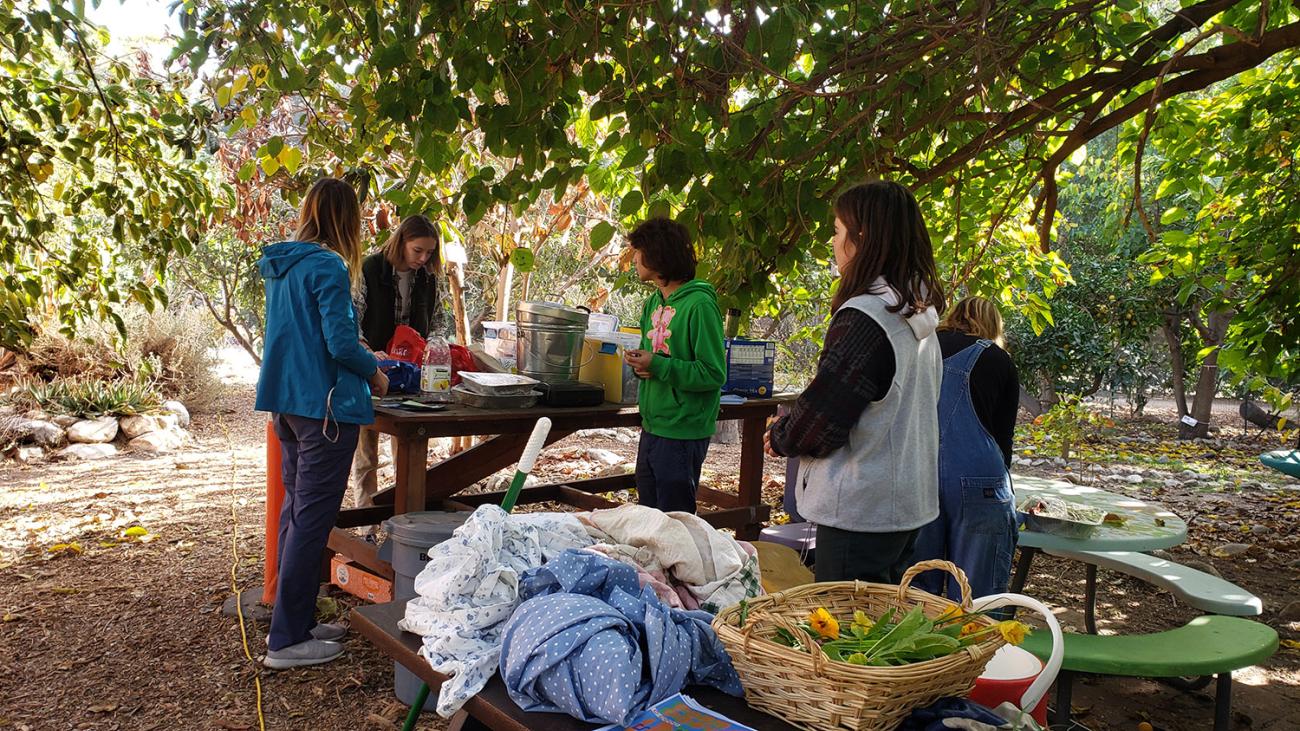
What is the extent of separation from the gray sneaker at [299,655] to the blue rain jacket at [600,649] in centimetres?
237

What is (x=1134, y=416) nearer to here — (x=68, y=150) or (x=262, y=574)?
(x=262, y=574)

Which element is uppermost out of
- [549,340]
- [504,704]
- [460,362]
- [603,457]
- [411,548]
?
[549,340]

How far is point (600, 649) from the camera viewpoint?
160cm

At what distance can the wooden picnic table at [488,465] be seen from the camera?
386 centimetres

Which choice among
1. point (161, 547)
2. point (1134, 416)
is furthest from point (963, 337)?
point (1134, 416)

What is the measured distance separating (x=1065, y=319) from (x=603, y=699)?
45.4 feet

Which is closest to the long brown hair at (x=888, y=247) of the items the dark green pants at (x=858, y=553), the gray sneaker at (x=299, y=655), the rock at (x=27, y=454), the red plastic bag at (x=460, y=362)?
the dark green pants at (x=858, y=553)

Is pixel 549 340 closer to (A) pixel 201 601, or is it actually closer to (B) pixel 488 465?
(B) pixel 488 465

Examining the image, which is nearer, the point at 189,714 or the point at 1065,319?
the point at 189,714

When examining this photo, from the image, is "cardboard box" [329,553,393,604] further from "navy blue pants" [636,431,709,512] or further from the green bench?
the green bench

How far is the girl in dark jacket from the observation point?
4.84 metres

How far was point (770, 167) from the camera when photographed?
12.4 feet

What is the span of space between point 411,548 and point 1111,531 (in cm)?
265

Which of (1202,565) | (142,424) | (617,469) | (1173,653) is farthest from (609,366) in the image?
(142,424)
